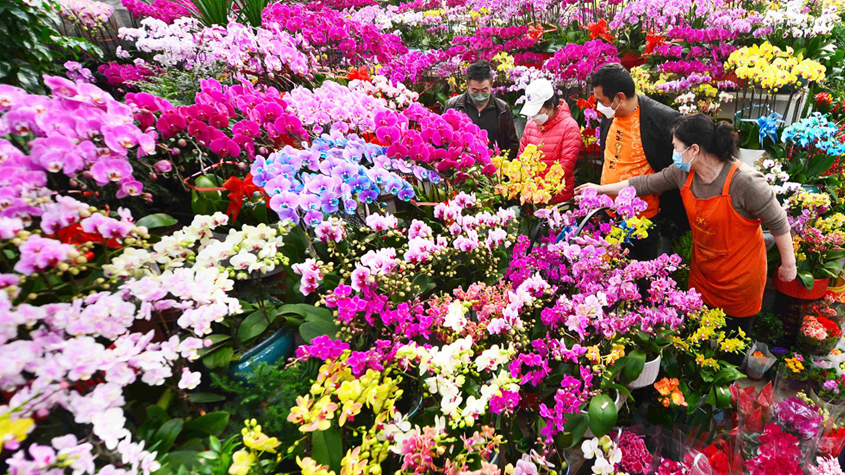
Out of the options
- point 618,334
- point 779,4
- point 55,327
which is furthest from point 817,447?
point 779,4

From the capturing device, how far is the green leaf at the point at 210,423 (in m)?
0.86

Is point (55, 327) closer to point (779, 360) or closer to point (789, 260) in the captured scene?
point (789, 260)

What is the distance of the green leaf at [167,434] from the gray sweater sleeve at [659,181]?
2.11m

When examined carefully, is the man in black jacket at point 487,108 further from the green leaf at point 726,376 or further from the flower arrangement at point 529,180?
the green leaf at point 726,376

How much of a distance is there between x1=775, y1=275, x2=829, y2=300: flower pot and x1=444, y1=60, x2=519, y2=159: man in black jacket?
185cm

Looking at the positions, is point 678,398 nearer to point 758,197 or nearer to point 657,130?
point 758,197

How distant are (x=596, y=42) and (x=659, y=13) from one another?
1.76 meters

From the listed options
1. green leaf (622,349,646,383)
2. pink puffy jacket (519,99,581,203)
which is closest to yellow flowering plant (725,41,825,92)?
pink puffy jacket (519,99,581,203)

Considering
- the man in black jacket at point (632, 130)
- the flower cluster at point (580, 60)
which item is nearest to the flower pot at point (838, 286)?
the man in black jacket at point (632, 130)

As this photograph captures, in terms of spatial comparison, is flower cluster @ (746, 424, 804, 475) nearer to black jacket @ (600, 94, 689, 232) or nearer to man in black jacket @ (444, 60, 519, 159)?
black jacket @ (600, 94, 689, 232)

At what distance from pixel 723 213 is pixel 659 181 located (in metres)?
0.33

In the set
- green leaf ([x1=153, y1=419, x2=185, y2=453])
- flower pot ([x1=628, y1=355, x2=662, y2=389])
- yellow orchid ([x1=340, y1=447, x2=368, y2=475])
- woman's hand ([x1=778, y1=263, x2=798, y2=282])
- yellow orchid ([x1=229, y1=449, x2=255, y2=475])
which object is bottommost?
woman's hand ([x1=778, y1=263, x2=798, y2=282])

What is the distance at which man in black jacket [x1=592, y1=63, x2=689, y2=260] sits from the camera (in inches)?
85.3

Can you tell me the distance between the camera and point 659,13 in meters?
4.22
